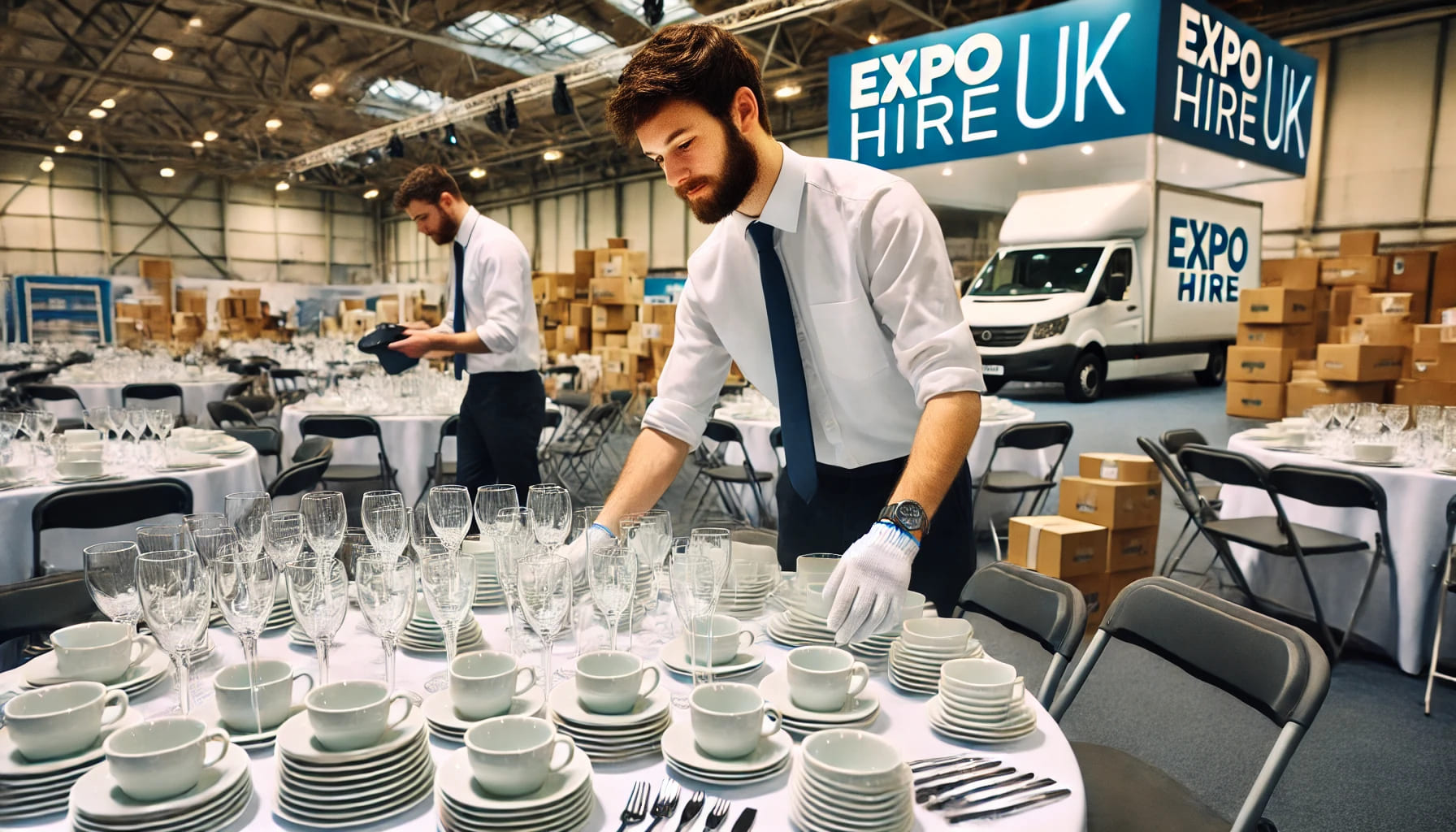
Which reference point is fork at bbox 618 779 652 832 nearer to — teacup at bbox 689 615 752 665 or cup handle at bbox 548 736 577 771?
cup handle at bbox 548 736 577 771

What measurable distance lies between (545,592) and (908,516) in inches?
22.7

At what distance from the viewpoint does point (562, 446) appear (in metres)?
6.07

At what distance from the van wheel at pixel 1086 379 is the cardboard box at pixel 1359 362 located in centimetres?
263

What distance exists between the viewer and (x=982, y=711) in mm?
1069

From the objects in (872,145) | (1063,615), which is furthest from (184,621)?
(872,145)

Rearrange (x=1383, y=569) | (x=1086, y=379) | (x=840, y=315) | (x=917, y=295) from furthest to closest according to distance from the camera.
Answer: (x=1086, y=379)
(x=1383, y=569)
(x=840, y=315)
(x=917, y=295)

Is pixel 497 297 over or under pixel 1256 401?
over

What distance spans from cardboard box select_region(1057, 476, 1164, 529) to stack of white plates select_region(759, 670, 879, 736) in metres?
3.16

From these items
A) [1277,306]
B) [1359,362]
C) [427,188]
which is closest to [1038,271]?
[1277,306]

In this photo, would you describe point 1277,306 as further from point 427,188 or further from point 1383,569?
point 427,188

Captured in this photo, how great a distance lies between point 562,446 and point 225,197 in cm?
2207

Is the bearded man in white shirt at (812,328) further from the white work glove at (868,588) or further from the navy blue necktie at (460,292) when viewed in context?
the navy blue necktie at (460,292)

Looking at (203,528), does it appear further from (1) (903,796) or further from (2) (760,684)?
(1) (903,796)

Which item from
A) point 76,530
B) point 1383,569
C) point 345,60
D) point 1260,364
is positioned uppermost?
point 345,60
